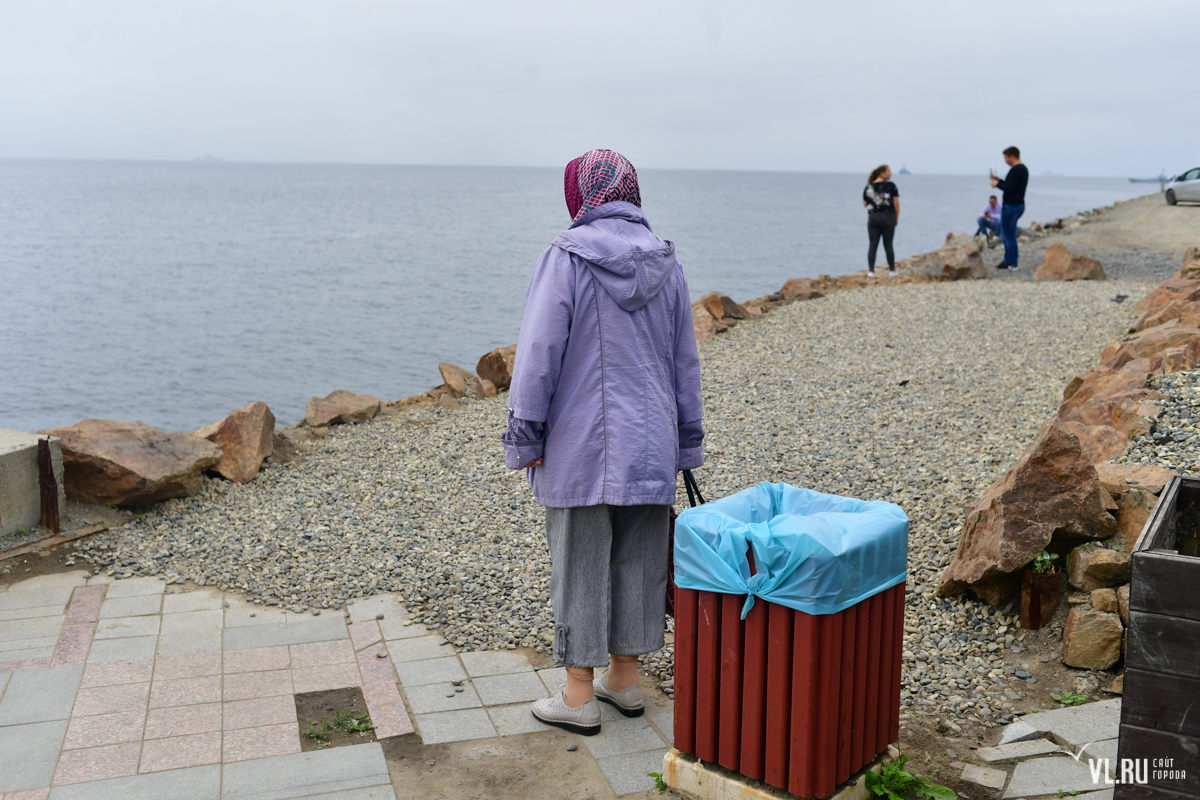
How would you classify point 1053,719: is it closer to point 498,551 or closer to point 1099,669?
point 1099,669

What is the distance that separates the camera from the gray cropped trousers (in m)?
3.54

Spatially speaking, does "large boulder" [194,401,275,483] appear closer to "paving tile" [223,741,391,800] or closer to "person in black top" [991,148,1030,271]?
"paving tile" [223,741,391,800]

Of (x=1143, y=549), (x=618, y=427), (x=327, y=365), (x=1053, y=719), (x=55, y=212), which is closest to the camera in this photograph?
(x=1143, y=549)

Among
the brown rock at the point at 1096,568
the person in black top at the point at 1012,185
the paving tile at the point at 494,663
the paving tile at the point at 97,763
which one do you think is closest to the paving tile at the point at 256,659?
the paving tile at the point at 97,763

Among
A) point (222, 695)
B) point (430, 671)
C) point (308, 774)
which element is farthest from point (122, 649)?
point (308, 774)

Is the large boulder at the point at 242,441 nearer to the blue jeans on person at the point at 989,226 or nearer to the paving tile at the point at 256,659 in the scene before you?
the paving tile at the point at 256,659

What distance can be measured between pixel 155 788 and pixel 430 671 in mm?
1219

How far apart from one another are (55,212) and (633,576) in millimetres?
90953

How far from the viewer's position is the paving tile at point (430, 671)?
4.21m

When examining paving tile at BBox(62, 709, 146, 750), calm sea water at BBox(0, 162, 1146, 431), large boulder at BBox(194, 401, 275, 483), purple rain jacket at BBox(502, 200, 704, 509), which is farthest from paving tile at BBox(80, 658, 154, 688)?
calm sea water at BBox(0, 162, 1146, 431)

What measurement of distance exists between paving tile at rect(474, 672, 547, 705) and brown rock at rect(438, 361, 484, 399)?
20.6 feet

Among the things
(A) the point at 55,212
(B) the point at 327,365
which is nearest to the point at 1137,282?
(B) the point at 327,365

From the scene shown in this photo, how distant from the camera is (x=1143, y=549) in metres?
2.37

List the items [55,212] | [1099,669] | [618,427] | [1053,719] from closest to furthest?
1. [618,427]
2. [1053,719]
3. [1099,669]
4. [55,212]
